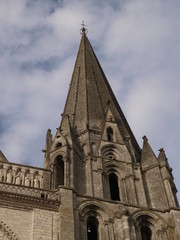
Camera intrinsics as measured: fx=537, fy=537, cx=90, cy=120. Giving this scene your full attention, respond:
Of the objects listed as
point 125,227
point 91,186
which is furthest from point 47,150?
point 125,227

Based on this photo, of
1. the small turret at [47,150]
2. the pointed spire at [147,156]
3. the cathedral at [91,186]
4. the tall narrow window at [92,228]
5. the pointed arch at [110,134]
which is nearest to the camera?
the cathedral at [91,186]

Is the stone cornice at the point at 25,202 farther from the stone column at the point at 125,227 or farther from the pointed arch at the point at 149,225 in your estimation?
the pointed arch at the point at 149,225

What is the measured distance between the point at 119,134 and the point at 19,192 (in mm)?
6919

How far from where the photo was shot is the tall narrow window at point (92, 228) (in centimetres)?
1825

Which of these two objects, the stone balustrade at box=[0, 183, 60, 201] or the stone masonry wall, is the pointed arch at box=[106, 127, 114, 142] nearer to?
the stone balustrade at box=[0, 183, 60, 201]

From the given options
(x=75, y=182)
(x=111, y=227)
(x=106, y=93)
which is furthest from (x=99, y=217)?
(x=106, y=93)

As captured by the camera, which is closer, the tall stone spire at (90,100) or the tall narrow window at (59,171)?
the tall narrow window at (59,171)

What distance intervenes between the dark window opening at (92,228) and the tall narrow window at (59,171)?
234 cm

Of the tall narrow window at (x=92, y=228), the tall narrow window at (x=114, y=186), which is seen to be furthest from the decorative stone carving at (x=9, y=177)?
the tall narrow window at (x=114, y=186)

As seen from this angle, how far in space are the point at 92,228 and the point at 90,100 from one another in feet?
28.0

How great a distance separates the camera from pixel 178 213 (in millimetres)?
18984

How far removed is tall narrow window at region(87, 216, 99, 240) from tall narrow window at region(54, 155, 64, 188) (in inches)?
92.2

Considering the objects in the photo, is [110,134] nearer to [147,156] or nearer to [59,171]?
[147,156]

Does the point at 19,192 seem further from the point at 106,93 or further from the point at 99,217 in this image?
the point at 106,93
